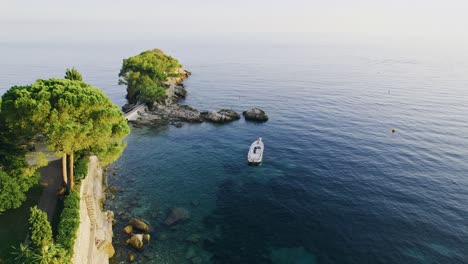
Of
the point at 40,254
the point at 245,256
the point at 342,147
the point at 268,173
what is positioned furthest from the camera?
the point at 342,147

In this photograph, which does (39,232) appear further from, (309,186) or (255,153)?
(255,153)

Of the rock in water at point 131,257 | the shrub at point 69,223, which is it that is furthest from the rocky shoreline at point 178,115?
the rock in water at point 131,257

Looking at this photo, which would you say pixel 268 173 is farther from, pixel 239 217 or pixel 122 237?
pixel 122 237

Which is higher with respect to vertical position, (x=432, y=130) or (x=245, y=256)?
(x=432, y=130)

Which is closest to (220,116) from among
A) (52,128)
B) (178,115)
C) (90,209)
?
(178,115)

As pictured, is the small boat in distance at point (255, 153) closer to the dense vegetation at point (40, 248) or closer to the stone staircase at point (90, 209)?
the stone staircase at point (90, 209)

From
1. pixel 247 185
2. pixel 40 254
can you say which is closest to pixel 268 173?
pixel 247 185

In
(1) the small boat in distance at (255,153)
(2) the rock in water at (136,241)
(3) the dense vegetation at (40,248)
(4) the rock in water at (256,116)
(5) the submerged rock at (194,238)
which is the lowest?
(5) the submerged rock at (194,238)
